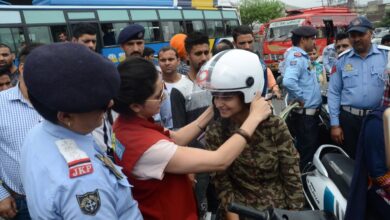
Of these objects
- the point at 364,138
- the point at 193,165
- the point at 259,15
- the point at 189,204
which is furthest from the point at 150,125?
the point at 259,15

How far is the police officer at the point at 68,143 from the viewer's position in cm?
90

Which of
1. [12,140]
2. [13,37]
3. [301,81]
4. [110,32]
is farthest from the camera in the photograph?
[110,32]

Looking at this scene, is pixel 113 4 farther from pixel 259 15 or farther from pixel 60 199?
pixel 259 15

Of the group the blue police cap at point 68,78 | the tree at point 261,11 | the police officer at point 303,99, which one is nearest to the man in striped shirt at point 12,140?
the blue police cap at point 68,78

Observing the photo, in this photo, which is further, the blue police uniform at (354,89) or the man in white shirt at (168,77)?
the blue police uniform at (354,89)

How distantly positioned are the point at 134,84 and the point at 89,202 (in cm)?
59

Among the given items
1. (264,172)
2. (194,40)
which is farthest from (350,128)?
(264,172)

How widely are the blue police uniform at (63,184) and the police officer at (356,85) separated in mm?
2711

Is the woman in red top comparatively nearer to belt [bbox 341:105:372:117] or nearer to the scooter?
the scooter

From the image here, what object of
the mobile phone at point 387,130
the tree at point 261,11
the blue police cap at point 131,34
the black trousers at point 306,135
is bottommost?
the black trousers at point 306,135

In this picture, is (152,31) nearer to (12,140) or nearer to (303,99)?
(303,99)

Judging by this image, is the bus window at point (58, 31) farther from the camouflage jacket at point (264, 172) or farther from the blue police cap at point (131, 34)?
the camouflage jacket at point (264, 172)

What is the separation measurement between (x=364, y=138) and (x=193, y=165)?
2.44ft

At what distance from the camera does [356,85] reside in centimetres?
315
